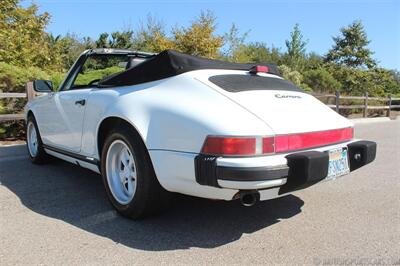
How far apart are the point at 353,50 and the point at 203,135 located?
3705cm

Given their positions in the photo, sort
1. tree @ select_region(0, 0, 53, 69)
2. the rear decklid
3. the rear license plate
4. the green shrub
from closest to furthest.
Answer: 1. the rear decklid
2. the rear license plate
3. the green shrub
4. tree @ select_region(0, 0, 53, 69)

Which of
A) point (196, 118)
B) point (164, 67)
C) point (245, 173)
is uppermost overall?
point (164, 67)

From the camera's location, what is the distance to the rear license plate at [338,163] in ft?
9.89

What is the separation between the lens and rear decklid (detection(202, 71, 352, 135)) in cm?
287

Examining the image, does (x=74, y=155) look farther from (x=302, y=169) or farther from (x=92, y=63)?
(x=302, y=169)

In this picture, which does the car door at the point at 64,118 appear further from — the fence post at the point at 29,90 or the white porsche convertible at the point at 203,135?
the fence post at the point at 29,90

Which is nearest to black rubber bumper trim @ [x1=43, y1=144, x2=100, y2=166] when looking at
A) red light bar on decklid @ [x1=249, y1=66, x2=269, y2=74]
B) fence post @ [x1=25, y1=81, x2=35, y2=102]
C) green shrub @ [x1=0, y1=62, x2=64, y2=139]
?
red light bar on decklid @ [x1=249, y1=66, x2=269, y2=74]

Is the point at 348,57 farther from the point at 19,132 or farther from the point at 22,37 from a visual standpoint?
the point at 19,132

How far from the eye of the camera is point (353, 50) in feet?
119

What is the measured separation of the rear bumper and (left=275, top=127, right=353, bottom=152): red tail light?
3.2 inches

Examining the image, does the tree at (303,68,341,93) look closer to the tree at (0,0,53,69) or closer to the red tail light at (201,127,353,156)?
the tree at (0,0,53,69)

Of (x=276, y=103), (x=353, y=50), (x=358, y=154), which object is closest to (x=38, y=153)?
(x=276, y=103)

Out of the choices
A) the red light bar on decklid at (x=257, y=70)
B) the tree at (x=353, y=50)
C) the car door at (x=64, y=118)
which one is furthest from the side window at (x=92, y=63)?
the tree at (x=353, y=50)

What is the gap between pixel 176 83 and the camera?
3150mm
